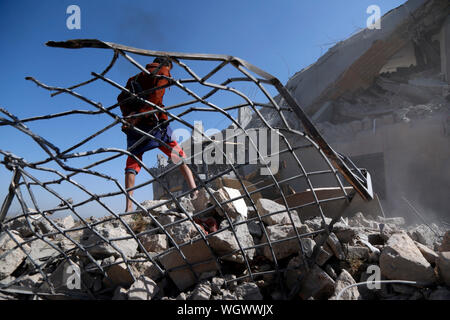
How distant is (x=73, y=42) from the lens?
1.02m

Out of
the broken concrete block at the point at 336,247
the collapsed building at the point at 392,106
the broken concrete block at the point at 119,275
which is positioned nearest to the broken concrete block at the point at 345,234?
the broken concrete block at the point at 336,247

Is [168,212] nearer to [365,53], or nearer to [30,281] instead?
[30,281]

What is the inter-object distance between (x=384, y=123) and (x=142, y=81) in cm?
664

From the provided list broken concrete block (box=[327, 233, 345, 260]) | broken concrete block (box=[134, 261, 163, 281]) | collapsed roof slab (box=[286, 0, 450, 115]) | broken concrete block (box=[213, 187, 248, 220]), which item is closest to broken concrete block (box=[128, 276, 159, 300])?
broken concrete block (box=[134, 261, 163, 281])

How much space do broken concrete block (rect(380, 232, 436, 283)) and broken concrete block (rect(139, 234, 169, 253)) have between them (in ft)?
4.97

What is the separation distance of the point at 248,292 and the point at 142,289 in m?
0.64

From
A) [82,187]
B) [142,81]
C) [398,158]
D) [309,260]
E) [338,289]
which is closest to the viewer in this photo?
[82,187]

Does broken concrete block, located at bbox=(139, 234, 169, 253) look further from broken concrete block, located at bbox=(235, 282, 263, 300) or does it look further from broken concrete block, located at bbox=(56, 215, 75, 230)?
broken concrete block, located at bbox=(56, 215, 75, 230)

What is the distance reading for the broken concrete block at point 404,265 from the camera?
64.2 inches

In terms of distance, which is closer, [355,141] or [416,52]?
[355,141]

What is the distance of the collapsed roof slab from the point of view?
7.93m

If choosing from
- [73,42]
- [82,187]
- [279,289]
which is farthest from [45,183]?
[279,289]

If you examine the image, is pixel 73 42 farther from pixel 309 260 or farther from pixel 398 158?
pixel 398 158

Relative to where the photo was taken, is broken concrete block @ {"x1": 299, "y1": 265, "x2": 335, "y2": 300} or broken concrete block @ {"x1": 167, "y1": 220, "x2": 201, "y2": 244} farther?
broken concrete block @ {"x1": 167, "y1": 220, "x2": 201, "y2": 244}
